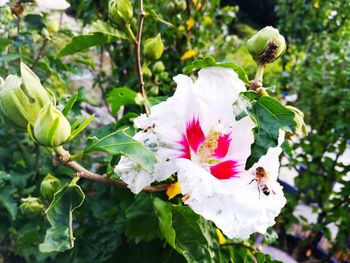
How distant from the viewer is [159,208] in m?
0.71

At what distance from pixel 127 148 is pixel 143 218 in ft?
0.88

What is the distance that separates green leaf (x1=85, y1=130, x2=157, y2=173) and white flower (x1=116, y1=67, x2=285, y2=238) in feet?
0.10

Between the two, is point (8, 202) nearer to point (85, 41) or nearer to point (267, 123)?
point (85, 41)

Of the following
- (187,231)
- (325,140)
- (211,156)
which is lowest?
(325,140)

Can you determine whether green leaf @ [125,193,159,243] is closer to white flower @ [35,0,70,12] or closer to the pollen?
the pollen

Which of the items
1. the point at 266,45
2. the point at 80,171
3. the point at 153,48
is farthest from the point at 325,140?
the point at 80,171

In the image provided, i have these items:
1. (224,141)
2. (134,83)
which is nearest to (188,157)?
(224,141)

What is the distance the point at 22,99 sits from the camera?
1.84ft

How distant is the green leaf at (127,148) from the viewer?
54cm

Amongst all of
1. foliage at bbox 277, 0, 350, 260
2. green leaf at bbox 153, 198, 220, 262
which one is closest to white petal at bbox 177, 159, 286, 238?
green leaf at bbox 153, 198, 220, 262

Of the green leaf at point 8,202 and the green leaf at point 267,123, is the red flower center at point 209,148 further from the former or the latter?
the green leaf at point 8,202

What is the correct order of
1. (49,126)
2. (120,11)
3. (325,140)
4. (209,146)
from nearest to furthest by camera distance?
(49,126), (209,146), (120,11), (325,140)

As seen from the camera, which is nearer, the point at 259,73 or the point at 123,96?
the point at 259,73

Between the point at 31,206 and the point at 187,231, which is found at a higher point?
the point at 187,231
